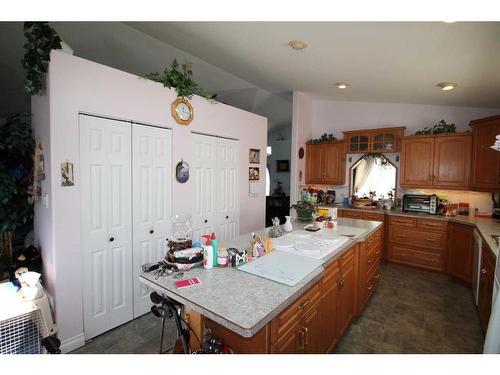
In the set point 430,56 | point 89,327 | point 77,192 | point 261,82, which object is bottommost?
point 89,327

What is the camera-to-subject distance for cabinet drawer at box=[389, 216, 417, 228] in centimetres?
394

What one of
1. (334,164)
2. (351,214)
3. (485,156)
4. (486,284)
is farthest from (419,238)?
(334,164)

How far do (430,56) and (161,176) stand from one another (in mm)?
2894

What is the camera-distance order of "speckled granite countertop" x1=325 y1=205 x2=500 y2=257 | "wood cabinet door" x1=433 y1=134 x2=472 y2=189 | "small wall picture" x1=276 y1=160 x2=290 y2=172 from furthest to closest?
Answer: "small wall picture" x1=276 y1=160 x2=290 y2=172
"wood cabinet door" x1=433 y1=134 x2=472 y2=189
"speckled granite countertop" x1=325 y1=205 x2=500 y2=257

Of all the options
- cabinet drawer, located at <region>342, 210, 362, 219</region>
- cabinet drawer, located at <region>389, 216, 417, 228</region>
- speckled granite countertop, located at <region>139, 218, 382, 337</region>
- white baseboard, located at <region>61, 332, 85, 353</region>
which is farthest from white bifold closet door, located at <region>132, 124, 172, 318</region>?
cabinet drawer, located at <region>389, 216, 417, 228</region>

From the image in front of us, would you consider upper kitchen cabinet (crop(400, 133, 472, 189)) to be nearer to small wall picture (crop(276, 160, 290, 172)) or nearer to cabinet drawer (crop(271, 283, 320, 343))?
cabinet drawer (crop(271, 283, 320, 343))

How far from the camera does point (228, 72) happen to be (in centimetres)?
414

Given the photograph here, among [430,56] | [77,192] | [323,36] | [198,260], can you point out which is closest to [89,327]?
[77,192]

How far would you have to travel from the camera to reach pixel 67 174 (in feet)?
6.57

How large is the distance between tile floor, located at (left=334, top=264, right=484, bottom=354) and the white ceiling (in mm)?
2523

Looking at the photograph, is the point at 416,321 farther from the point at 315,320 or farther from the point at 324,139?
the point at 324,139

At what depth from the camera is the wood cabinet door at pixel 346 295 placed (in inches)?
81.0

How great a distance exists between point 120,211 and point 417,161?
170 inches
